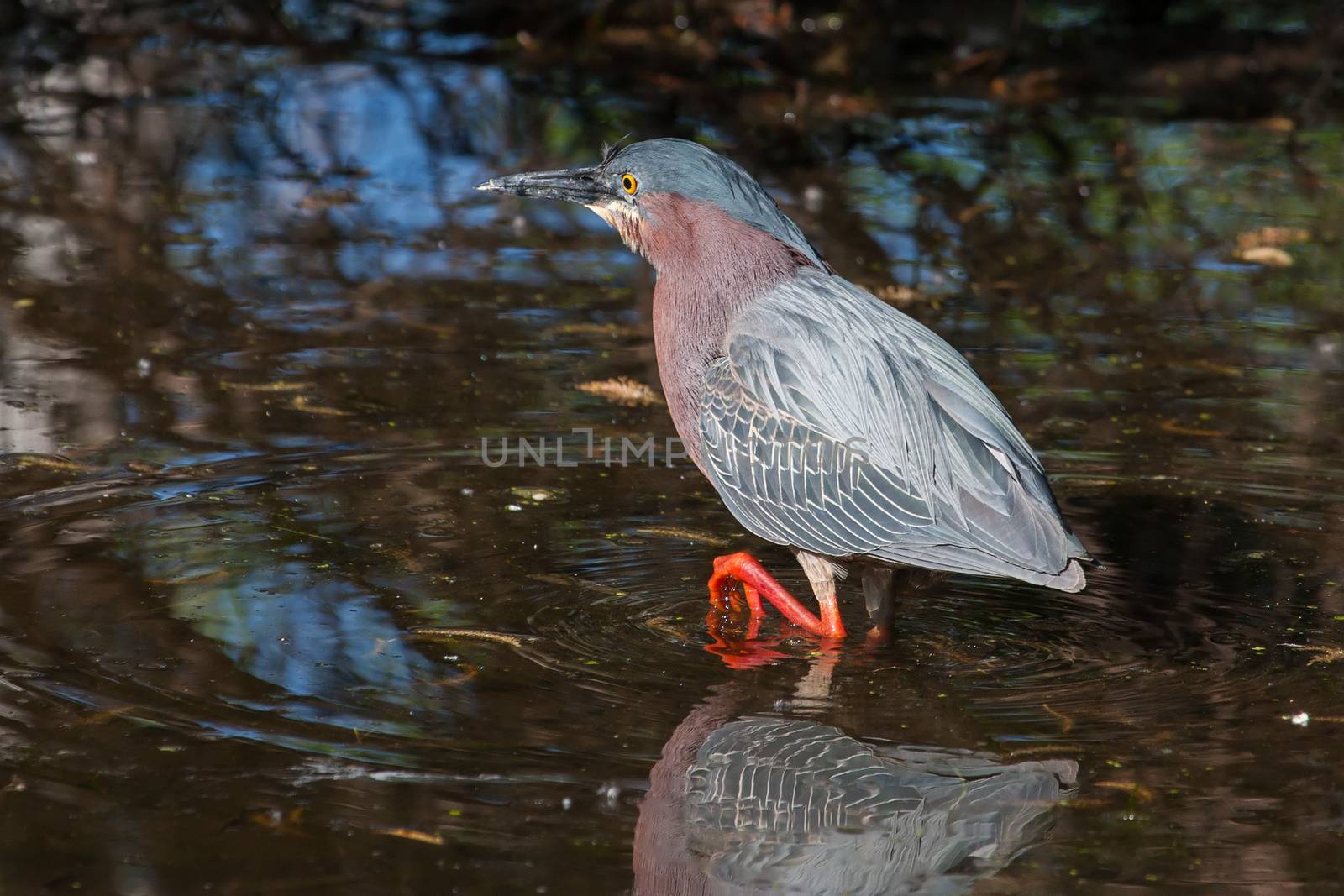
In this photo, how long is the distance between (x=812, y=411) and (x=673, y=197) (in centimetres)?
95

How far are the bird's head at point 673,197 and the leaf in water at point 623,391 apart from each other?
6.32ft

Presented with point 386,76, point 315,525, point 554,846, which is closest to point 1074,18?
point 386,76

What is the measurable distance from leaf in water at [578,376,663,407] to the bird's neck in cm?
204

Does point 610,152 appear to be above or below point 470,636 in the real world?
above

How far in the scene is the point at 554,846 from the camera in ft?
13.9

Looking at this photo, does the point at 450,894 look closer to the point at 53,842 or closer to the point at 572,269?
the point at 53,842

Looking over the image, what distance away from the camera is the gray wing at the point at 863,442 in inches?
219

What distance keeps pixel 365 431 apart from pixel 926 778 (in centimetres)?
365

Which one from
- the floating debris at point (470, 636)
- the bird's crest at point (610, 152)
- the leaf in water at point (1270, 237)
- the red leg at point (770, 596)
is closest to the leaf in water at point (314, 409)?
the bird's crest at point (610, 152)

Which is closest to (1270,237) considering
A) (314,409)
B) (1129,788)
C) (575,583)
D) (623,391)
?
(623,391)

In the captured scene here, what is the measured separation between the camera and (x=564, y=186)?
249 inches

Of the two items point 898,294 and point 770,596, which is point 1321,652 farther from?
point 898,294

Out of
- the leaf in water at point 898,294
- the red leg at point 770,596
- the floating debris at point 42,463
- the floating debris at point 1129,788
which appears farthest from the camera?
the leaf in water at point 898,294

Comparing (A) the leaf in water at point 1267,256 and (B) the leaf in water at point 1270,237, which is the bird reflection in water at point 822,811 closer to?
(A) the leaf in water at point 1267,256
